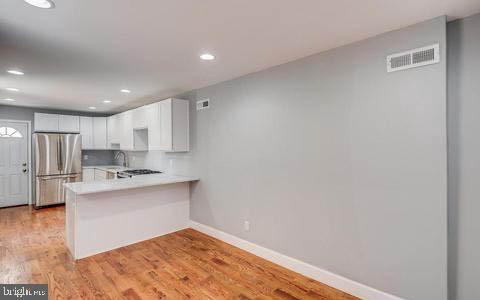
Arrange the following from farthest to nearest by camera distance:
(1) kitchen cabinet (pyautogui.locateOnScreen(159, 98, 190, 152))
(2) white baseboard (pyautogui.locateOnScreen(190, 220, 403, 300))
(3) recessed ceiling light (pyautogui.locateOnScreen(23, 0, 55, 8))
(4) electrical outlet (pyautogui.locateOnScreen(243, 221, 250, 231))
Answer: (1) kitchen cabinet (pyautogui.locateOnScreen(159, 98, 190, 152))
(4) electrical outlet (pyautogui.locateOnScreen(243, 221, 250, 231))
(2) white baseboard (pyautogui.locateOnScreen(190, 220, 403, 300))
(3) recessed ceiling light (pyautogui.locateOnScreen(23, 0, 55, 8))

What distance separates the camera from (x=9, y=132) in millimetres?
5703

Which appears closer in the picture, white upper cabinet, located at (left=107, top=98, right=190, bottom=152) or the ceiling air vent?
the ceiling air vent

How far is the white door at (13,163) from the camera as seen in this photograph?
5.64 metres

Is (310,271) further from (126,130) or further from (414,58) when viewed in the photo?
(126,130)

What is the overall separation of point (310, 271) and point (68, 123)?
6624 mm

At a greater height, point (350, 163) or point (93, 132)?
point (93, 132)

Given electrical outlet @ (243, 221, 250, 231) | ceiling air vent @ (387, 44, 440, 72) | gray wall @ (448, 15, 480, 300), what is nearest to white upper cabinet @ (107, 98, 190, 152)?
electrical outlet @ (243, 221, 250, 231)

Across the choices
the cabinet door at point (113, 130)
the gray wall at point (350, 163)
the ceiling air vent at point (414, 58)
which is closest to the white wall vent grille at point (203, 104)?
the gray wall at point (350, 163)

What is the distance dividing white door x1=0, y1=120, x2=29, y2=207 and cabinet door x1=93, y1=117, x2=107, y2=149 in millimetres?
1438

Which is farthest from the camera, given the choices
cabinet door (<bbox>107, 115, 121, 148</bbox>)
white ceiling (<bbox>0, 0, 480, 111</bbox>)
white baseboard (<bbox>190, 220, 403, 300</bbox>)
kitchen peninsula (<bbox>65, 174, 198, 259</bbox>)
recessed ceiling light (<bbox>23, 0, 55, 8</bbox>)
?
cabinet door (<bbox>107, 115, 121, 148</bbox>)

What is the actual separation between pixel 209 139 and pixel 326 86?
205cm

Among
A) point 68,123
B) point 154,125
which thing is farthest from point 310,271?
point 68,123

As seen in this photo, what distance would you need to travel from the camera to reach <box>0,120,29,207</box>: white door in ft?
18.5

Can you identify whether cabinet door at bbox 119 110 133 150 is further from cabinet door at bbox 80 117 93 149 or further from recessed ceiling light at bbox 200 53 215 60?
Answer: recessed ceiling light at bbox 200 53 215 60
